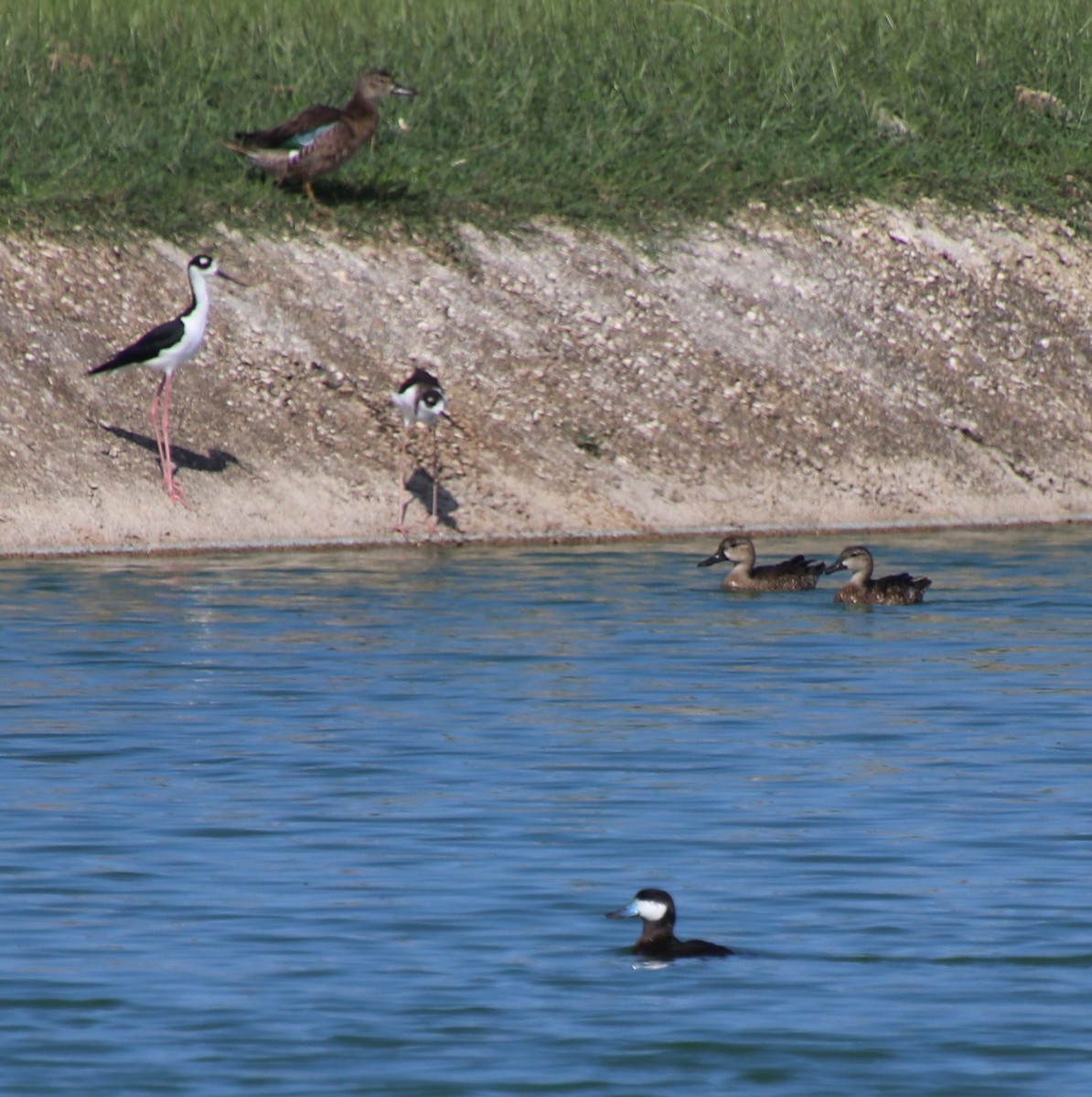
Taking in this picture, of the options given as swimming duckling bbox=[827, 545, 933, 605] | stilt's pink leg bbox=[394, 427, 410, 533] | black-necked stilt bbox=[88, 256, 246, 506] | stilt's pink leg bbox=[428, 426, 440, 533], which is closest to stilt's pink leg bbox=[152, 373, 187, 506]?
black-necked stilt bbox=[88, 256, 246, 506]

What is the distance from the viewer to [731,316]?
30.5 m

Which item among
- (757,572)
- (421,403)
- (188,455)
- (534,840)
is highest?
(534,840)

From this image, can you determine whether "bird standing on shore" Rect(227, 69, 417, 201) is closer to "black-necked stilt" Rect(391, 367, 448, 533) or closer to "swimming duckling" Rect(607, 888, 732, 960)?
"black-necked stilt" Rect(391, 367, 448, 533)

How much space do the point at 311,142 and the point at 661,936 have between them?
20.2m


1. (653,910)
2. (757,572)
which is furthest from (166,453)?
(653,910)

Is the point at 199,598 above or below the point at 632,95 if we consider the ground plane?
below

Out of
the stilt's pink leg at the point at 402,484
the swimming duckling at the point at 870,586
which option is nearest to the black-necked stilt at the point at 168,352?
the stilt's pink leg at the point at 402,484

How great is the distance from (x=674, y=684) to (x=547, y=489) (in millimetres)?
9069

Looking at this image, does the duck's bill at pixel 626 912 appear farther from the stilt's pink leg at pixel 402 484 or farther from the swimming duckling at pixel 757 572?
the stilt's pink leg at pixel 402 484

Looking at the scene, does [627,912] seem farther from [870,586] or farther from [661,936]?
[870,586]

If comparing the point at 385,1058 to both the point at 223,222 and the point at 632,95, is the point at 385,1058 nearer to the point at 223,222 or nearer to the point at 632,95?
the point at 223,222

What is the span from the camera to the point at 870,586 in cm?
2212

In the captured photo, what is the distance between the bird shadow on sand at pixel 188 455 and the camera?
26.4 m

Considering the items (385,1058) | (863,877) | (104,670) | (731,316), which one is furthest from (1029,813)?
(731,316)
